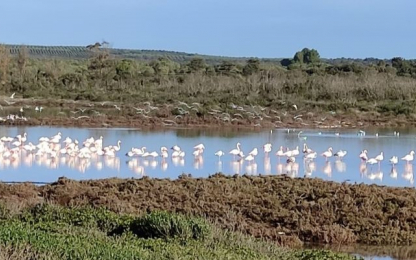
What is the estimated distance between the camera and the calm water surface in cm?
1966

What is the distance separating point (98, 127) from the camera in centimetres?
3331

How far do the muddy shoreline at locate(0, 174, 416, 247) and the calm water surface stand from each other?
1.33 m

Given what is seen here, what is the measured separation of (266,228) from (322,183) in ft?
7.94

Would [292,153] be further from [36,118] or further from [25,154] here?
[36,118]

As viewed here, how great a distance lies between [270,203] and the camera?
1455cm

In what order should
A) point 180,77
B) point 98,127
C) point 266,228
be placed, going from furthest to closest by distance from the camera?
point 180,77, point 98,127, point 266,228

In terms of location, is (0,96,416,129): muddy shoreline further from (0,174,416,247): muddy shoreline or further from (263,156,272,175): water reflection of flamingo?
(0,174,416,247): muddy shoreline

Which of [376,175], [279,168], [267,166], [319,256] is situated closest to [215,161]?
[267,166]

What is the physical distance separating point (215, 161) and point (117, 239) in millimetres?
13047

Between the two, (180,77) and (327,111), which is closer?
(327,111)

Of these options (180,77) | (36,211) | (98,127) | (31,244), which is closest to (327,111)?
(98,127)

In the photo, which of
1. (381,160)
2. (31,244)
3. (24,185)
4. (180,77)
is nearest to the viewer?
(31,244)

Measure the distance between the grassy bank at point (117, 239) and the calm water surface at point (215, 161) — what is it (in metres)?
3.49

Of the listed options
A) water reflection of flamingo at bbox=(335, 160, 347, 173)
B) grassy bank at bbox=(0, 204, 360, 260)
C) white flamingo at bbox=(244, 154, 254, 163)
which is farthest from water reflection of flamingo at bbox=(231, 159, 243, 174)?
grassy bank at bbox=(0, 204, 360, 260)
